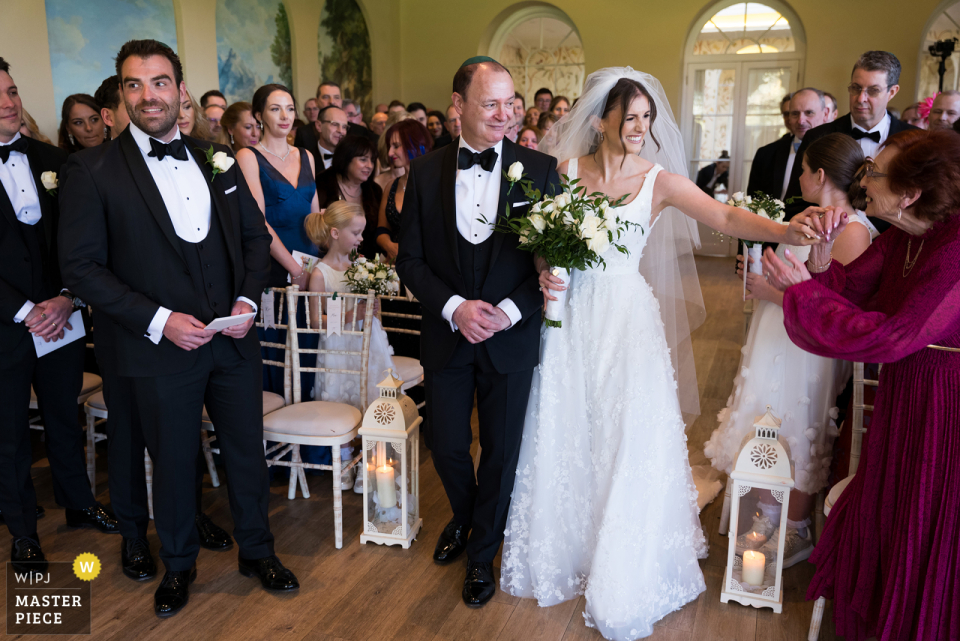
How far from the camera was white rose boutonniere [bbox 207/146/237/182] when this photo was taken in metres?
2.63

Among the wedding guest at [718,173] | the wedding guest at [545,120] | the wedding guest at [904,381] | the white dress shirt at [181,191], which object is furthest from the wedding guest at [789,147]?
the wedding guest at [718,173]

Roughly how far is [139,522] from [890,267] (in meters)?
3.10

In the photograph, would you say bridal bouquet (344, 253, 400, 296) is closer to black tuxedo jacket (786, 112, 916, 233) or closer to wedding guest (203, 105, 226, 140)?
black tuxedo jacket (786, 112, 916, 233)

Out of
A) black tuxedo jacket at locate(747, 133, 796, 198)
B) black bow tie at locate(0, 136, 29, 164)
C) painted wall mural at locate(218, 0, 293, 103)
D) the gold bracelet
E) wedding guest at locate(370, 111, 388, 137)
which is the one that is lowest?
the gold bracelet

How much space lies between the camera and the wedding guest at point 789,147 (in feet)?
18.0

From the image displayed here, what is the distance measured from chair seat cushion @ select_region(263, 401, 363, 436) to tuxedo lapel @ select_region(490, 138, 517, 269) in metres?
1.11

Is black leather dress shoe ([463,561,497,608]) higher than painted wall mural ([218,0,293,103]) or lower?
lower

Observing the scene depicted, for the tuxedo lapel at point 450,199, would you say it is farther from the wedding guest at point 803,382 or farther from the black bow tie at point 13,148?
the black bow tie at point 13,148

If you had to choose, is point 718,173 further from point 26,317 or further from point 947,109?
point 26,317

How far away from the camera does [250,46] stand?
9.12 m

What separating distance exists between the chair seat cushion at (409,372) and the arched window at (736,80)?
339 inches

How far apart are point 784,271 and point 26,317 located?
9.63ft

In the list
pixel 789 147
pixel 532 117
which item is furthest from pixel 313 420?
pixel 532 117

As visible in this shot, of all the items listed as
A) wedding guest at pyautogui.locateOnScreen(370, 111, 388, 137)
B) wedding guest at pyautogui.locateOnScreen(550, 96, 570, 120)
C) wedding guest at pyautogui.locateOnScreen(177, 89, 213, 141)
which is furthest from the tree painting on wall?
wedding guest at pyautogui.locateOnScreen(177, 89, 213, 141)
